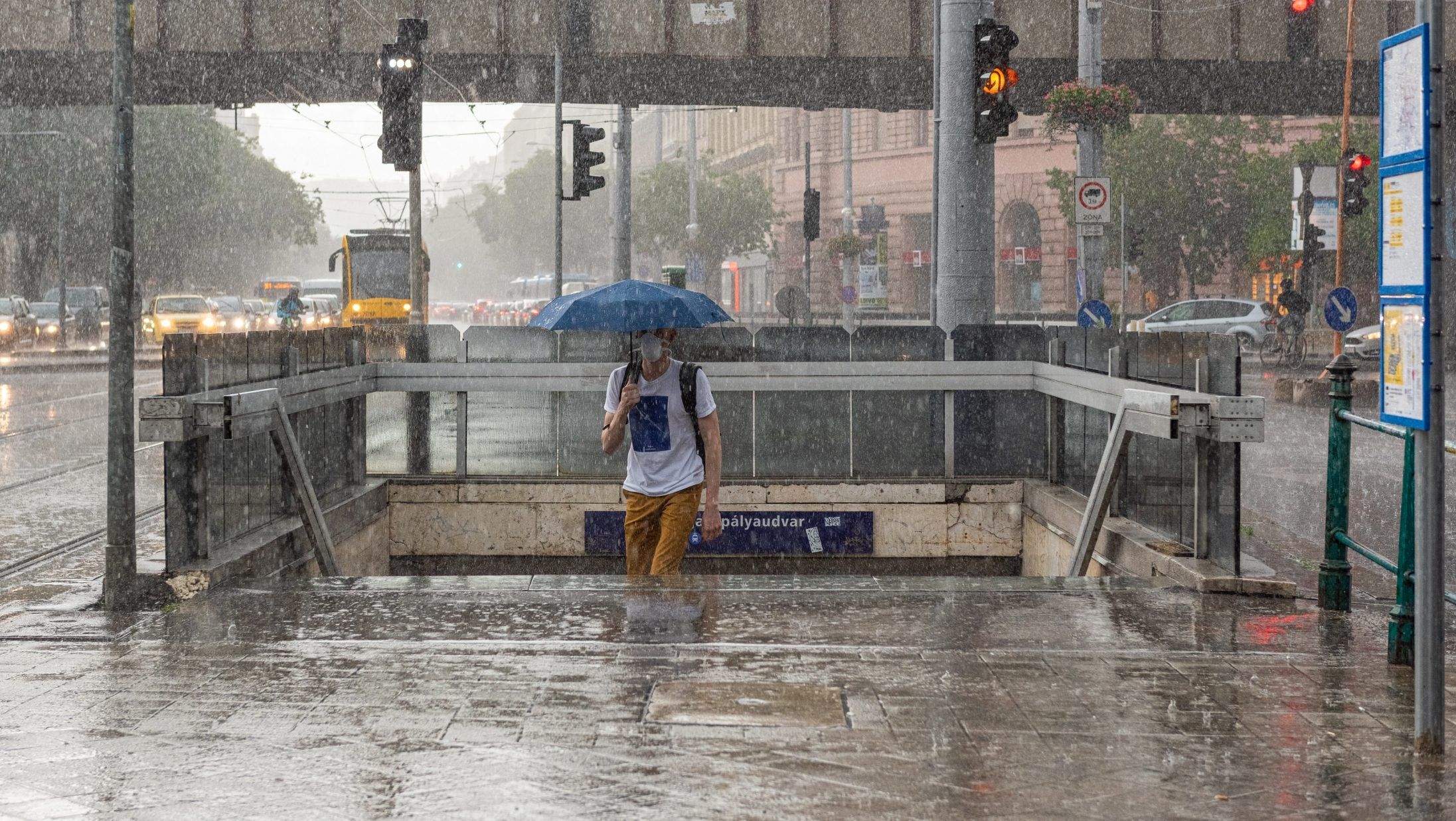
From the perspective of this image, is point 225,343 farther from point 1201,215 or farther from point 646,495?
point 1201,215

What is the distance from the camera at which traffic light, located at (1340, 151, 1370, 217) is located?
27234mm

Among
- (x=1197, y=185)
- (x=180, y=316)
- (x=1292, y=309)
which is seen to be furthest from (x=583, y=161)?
(x=1197, y=185)

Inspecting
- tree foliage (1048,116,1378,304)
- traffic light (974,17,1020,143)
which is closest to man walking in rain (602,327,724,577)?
traffic light (974,17,1020,143)

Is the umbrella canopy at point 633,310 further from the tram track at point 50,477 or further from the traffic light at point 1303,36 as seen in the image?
the traffic light at point 1303,36

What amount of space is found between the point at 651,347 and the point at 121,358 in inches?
99.6

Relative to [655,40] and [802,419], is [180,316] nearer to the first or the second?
[655,40]

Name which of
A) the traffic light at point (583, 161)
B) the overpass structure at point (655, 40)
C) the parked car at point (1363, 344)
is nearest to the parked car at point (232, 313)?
the overpass structure at point (655, 40)

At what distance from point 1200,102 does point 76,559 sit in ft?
85.5

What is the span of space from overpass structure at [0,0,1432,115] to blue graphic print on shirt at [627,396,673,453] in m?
17.8

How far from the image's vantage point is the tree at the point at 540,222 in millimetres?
100562

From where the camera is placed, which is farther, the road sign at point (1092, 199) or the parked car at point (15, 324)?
the parked car at point (15, 324)

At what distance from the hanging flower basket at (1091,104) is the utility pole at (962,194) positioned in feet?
30.5

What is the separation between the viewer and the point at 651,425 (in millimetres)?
8328

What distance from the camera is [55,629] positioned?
6.89 meters
